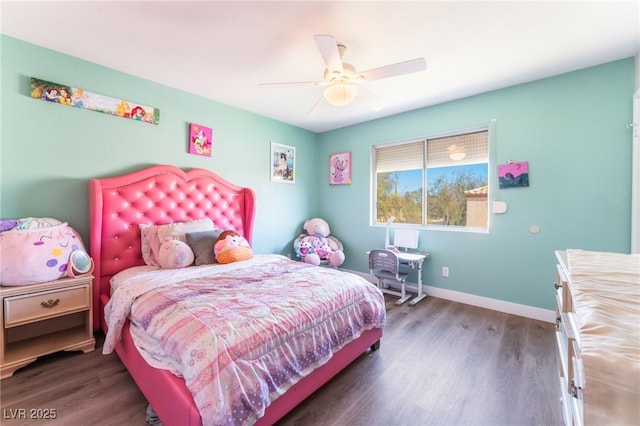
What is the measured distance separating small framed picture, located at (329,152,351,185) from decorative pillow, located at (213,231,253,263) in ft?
6.99

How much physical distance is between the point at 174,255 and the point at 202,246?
0.27m

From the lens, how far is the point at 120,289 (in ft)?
6.36

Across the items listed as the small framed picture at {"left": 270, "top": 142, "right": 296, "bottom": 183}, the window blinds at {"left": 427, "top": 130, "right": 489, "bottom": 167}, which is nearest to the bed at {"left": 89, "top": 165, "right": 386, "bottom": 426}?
the small framed picture at {"left": 270, "top": 142, "right": 296, "bottom": 183}

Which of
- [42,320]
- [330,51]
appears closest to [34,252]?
[42,320]

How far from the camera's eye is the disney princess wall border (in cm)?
215

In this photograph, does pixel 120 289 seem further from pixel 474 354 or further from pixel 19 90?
pixel 474 354

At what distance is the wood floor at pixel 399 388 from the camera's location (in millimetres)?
1475

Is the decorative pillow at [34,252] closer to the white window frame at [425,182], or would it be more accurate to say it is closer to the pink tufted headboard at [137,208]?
the pink tufted headboard at [137,208]

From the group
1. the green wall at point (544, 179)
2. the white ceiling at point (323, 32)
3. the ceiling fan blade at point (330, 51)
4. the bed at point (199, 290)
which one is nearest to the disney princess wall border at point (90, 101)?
the white ceiling at point (323, 32)

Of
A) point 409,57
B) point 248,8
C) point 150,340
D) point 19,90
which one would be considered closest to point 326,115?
point 409,57

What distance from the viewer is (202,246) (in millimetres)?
2566

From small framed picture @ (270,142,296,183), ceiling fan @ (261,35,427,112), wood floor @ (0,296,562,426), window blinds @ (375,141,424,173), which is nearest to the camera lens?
wood floor @ (0,296,562,426)

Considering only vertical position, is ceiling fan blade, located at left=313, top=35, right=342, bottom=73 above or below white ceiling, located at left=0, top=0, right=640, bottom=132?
below

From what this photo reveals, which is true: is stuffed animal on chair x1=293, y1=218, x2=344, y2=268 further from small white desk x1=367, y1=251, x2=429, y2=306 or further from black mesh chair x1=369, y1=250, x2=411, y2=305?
small white desk x1=367, y1=251, x2=429, y2=306
